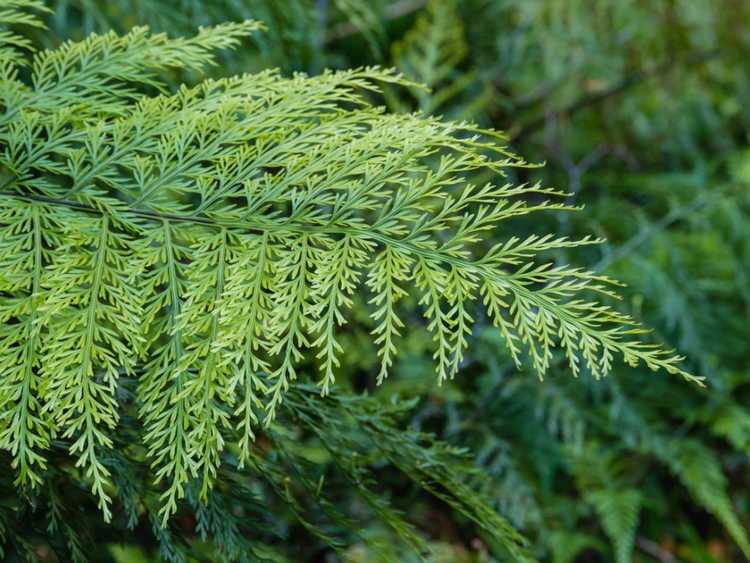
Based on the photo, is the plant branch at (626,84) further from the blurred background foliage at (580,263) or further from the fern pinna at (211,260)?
the fern pinna at (211,260)

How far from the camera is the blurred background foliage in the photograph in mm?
1502

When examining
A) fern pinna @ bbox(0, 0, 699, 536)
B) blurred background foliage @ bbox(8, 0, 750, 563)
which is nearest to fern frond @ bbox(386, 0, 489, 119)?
blurred background foliage @ bbox(8, 0, 750, 563)

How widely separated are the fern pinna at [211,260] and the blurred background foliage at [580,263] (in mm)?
233

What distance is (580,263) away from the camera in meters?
2.10

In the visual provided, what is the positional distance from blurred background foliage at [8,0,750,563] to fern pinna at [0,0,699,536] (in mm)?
233

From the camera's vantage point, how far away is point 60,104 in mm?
895

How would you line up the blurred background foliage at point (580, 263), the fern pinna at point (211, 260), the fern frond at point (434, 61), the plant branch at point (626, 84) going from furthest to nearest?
the plant branch at point (626, 84)
the fern frond at point (434, 61)
the blurred background foliage at point (580, 263)
the fern pinna at point (211, 260)

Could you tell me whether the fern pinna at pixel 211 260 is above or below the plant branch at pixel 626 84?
below

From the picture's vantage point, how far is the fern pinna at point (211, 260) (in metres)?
0.70

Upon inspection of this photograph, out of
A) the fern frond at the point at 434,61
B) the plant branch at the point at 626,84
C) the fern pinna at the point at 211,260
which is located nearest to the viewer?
the fern pinna at the point at 211,260

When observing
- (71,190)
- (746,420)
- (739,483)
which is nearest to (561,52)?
(746,420)

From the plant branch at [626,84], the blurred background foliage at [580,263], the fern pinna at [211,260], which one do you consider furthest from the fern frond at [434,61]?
the fern pinna at [211,260]

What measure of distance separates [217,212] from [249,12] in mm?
808

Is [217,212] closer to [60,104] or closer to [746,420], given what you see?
[60,104]
